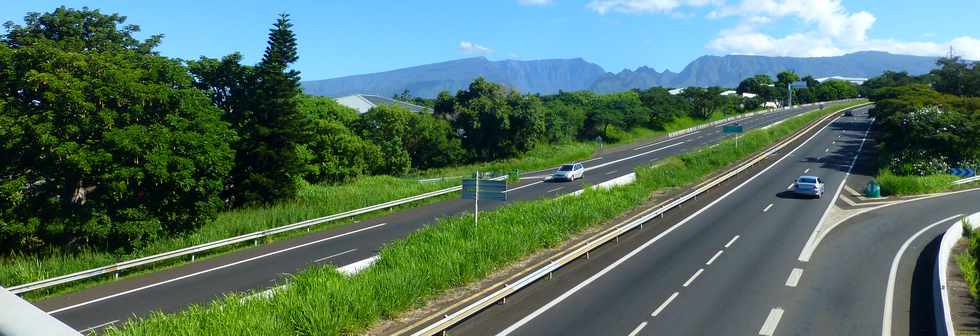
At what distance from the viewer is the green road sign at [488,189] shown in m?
21.9

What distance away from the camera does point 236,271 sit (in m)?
21.5

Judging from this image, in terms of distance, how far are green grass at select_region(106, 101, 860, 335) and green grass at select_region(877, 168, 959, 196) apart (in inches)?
716

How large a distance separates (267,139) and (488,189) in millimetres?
23860

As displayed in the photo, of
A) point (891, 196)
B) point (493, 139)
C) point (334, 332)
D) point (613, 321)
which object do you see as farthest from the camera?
point (493, 139)

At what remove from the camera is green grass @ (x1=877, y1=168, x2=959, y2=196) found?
3559cm

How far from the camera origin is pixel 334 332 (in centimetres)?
1208

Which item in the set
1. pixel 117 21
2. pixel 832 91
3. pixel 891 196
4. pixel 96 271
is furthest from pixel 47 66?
pixel 832 91

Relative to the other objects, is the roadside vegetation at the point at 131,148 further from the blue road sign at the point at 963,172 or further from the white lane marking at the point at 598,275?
the blue road sign at the point at 963,172

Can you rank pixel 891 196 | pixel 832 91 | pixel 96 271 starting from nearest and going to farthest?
pixel 96 271 → pixel 891 196 → pixel 832 91

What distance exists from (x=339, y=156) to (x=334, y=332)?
41.5 metres

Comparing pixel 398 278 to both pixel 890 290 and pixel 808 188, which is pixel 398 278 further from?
pixel 808 188

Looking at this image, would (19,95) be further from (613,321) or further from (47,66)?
(613,321)

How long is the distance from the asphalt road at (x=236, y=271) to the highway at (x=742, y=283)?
9541mm

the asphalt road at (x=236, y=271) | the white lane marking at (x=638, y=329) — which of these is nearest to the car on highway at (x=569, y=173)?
the asphalt road at (x=236, y=271)
